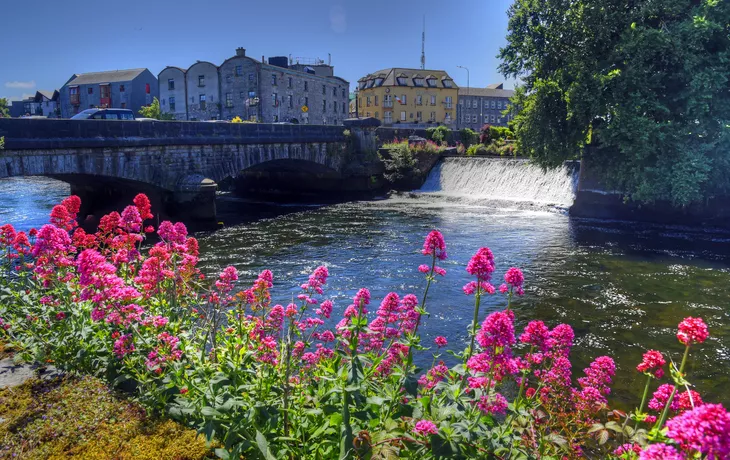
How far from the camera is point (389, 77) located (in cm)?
7250

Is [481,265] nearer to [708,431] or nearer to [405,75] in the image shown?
[708,431]

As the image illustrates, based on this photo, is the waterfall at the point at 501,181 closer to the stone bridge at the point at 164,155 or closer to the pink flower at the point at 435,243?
the stone bridge at the point at 164,155

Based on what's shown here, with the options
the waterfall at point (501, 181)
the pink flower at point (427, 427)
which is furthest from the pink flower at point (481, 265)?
the waterfall at point (501, 181)

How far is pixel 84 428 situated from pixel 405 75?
7332 centimetres

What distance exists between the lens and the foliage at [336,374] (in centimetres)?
303

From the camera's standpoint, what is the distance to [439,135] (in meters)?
44.4

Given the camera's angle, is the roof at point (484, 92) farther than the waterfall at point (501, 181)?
Yes

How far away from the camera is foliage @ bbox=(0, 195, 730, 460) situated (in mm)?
3033

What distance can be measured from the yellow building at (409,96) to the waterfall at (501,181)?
126ft

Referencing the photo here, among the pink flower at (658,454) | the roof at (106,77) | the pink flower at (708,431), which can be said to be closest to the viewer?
the pink flower at (708,431)

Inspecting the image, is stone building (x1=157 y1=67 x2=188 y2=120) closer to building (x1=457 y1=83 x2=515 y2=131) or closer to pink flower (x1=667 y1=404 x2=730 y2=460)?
building (x1=457 y1=83 x2=515 y2=131)

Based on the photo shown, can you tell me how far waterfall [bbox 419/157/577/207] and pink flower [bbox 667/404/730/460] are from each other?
24728mm

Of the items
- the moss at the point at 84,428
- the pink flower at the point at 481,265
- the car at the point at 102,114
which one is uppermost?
the car at the point at 102,114

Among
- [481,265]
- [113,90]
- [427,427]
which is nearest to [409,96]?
[113,90]
